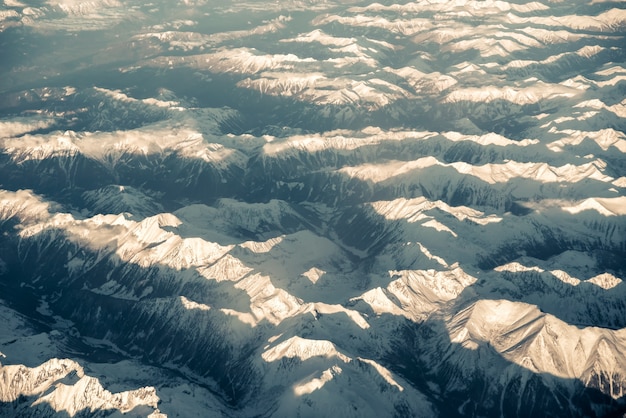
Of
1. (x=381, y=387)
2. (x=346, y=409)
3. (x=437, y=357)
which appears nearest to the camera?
(x=346, y=409)

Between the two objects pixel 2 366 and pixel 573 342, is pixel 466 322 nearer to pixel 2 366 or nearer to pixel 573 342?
pixel 573 342

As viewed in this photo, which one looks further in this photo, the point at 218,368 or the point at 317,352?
the point at 218,368

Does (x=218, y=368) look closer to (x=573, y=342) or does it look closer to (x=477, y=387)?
(x=477, y=387)

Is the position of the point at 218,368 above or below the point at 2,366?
below

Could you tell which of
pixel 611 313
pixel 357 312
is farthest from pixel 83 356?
pixel 611 313

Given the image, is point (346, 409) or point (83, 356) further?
point (83, 356)

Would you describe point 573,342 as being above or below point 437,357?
A: above

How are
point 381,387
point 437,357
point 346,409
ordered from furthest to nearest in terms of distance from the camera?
point 437,357
point 381,387
point 346,409

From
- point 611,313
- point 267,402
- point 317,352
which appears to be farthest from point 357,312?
point 611,313

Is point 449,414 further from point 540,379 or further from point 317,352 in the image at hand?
point 317,352
